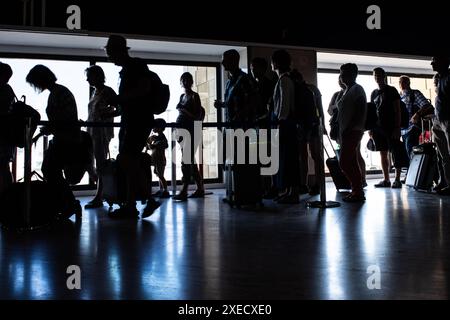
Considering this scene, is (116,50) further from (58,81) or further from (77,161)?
(58,81)

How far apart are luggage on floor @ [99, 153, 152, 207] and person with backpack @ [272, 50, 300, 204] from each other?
4.37 ft

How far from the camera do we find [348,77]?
171 inches

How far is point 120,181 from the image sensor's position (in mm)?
3809

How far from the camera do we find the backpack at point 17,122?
3217 millimetres

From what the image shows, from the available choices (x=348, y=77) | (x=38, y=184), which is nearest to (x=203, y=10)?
(x=348, y=77)

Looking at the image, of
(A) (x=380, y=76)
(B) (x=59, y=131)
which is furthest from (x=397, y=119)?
(B) (x=59, y=131)

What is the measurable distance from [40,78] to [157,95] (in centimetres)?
96

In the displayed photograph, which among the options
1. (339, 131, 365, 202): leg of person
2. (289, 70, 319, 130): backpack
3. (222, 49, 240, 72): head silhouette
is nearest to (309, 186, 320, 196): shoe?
(339, 131, 365, 202): leg of person

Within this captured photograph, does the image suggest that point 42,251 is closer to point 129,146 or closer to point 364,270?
point 129,146

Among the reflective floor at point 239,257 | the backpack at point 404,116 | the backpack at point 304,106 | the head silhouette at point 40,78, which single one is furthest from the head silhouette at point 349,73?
the head silhouette at point 40,78

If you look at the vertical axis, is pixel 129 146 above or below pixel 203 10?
below
